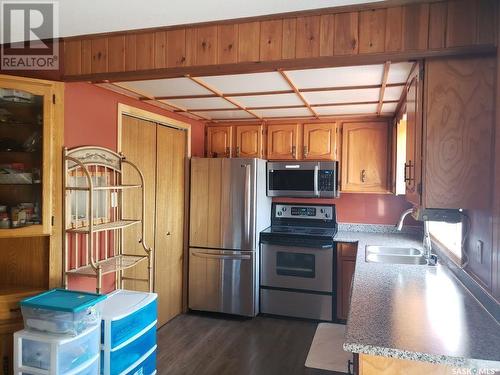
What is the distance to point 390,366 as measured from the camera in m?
1.32

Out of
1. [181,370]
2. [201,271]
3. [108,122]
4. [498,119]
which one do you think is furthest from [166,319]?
[498,119]

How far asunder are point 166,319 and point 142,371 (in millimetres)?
1205

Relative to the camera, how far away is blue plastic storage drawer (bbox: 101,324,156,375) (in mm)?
2051

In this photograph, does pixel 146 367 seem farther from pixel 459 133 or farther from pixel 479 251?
pixel 459 133

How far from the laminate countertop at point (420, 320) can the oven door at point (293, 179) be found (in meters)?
1.53

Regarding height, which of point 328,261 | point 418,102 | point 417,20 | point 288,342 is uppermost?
point 417,20

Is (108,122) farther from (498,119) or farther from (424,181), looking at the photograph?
(498,119)

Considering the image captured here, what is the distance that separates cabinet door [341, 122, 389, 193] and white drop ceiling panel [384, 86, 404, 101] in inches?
34.3

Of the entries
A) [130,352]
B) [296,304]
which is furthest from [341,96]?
[130,352]

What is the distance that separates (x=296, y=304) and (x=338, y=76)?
2319 millimetres

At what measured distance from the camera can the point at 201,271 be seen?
3.70m

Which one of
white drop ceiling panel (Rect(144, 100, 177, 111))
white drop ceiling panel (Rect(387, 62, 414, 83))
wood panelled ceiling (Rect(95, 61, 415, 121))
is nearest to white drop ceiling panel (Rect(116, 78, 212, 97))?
wood panelled ceiling (Rect(95, 61, 415, 121))

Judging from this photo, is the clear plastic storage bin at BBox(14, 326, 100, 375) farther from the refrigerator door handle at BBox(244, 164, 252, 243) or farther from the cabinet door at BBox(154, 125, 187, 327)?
the refrigerator door handle at BBox(244, 164, 252, 243)

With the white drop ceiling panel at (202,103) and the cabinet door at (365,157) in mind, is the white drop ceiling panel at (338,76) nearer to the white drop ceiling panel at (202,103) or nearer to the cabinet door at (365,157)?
the white drop ceiling panel at (202,103)
